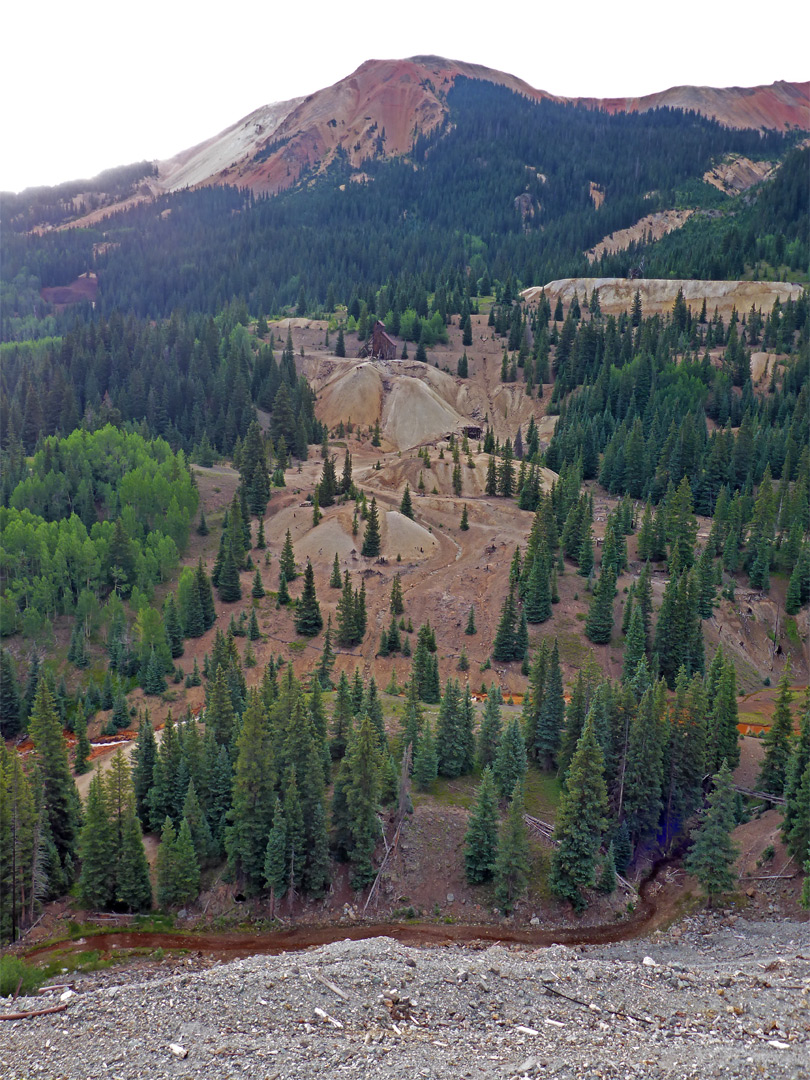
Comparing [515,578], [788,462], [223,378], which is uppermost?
[223,378]

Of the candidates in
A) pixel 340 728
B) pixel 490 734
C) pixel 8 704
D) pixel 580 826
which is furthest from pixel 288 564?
pixel 580 826

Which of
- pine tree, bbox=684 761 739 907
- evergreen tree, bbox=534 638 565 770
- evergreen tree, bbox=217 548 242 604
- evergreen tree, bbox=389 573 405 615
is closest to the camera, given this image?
pine tree, bbox=684 761 739 907

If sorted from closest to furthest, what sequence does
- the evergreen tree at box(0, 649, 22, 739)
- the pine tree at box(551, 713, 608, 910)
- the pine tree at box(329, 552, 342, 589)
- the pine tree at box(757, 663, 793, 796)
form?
1. the pine tree at box(551, 713, 608, 910)
2. the pine tree at box(757, 663, 793, 796)
3. the evergreen tree at box(0, 649, 22, 739)
4. the pine tree at box(329, 552, 342, 589)

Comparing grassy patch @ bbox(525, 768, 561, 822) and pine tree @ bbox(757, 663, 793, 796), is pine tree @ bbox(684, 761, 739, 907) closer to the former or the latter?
pine tree @ bbox(757, 663, 793, 796)

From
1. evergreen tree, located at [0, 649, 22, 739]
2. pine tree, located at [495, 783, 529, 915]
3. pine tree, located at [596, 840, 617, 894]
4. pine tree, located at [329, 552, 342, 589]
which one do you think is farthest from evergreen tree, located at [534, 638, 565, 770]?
evergreen tree, located at [0, 649, 22, 739]

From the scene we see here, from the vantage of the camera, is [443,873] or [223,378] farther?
[223,378]

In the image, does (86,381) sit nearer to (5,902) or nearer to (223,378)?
(223,378)

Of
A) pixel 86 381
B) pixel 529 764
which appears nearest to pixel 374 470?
pixel 86 381

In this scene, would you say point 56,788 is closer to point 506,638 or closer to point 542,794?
point 542,794
